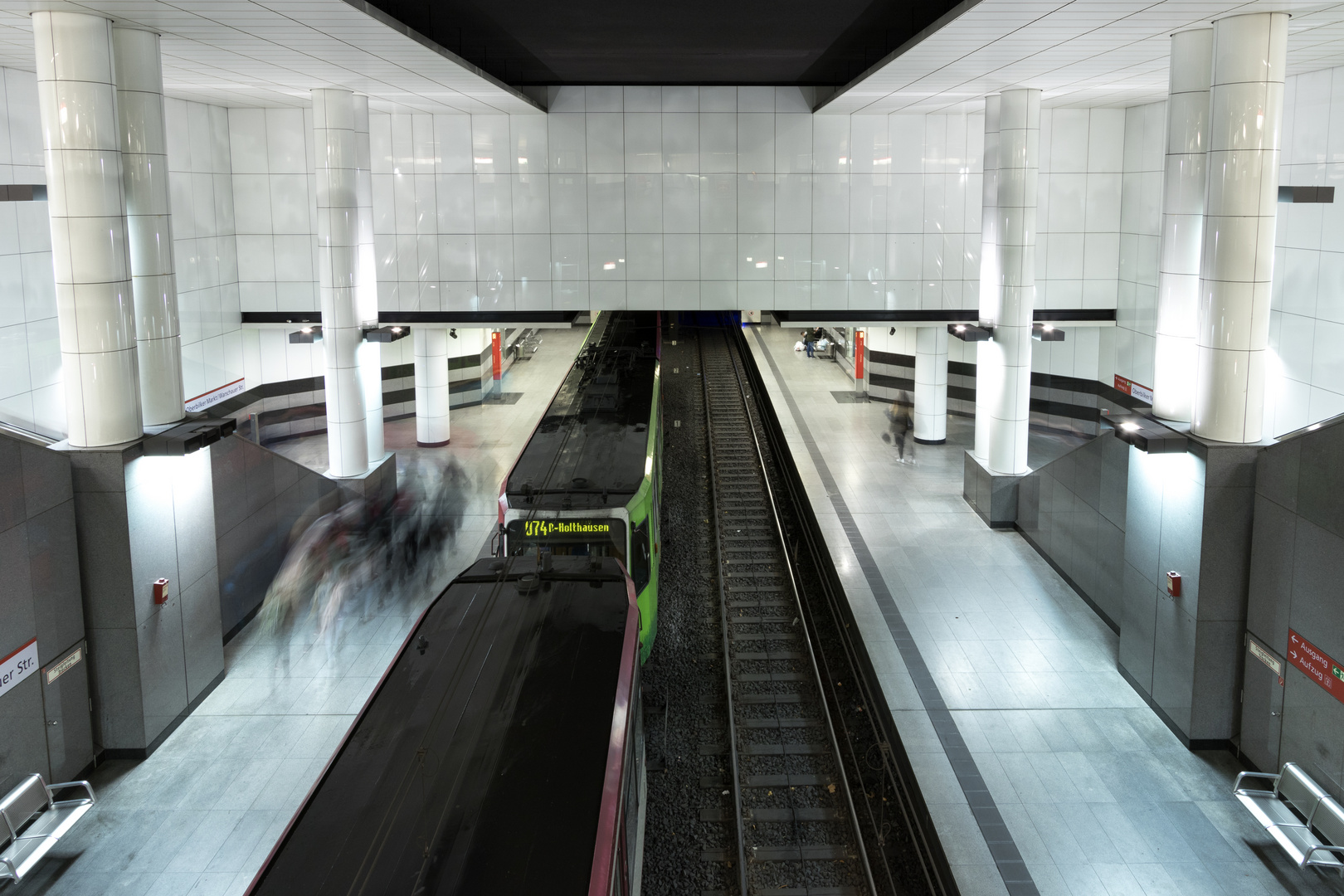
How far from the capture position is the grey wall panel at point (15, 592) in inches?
336

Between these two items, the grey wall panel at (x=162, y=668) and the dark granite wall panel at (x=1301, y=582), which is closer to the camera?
the dark granite wall panel at (x=1301, y=582)

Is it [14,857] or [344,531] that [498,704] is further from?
[344,531]

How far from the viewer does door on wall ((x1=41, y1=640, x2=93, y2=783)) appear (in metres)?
9.27

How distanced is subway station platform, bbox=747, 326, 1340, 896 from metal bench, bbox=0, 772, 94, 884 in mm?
7490

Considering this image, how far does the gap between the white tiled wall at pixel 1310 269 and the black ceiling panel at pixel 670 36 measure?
528 cm

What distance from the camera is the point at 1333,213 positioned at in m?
13.0

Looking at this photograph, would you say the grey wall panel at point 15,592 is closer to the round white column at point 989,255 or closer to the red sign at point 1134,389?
the round white column at point 989,255

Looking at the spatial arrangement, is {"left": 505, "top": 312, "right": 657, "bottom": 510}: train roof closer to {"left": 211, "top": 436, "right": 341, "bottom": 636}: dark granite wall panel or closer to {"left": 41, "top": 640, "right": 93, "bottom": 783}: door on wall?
{"left": 211, "top": 436, "right": 341, "bottom": 636}: dark granite wall panel

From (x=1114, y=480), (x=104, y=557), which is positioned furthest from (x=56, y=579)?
(x=1114, y=480)

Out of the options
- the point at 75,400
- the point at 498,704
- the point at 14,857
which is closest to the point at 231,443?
the point at 75,400

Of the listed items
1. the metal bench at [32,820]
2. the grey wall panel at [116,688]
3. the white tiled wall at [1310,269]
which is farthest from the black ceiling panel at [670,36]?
the metal bench at [32,820]

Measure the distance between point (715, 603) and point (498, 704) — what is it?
26.9ft

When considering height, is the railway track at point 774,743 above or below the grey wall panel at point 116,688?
below

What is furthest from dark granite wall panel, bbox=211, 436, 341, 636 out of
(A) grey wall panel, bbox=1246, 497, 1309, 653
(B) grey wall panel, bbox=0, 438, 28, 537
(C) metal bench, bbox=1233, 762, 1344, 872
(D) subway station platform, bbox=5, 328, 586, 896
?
(A) grey wall panel, bbox=1246, 497, 1309, 653
